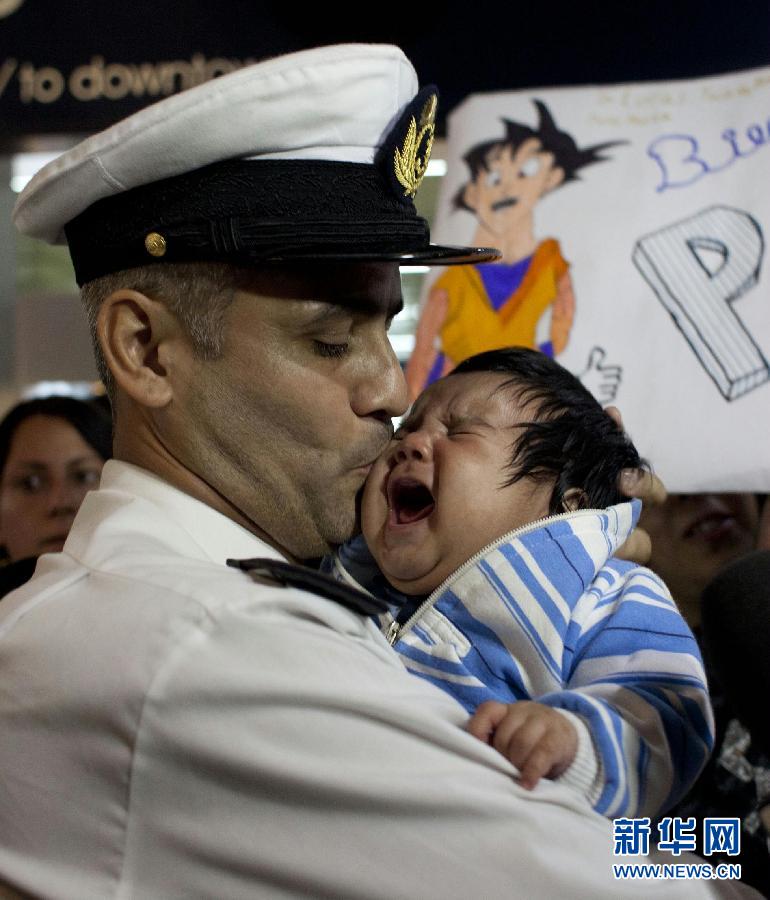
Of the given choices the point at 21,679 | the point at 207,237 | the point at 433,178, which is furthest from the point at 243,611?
the point at 433,178

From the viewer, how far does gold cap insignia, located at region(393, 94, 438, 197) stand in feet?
4.82

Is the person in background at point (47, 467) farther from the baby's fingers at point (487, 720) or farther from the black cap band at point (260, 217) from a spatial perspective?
the baby's fingers at point (487, 720)

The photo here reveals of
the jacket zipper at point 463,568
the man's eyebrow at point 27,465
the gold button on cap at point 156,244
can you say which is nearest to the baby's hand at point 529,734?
the jacket zipper at point 463,568

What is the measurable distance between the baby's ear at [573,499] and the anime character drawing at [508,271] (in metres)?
0.65

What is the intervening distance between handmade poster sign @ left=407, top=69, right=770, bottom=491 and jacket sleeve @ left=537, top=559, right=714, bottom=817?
2.11 feet

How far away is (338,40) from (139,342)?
1971mm

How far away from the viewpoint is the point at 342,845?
105 centimetres

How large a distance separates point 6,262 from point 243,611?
2.75 m

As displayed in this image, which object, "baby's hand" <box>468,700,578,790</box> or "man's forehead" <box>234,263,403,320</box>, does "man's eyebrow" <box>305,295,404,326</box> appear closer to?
"man's forehead" <box>234,263,403,320</box>

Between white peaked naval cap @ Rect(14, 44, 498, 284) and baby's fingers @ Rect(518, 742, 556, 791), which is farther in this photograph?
white peaked naval cap @ Rect(14, 44, 498, 284)

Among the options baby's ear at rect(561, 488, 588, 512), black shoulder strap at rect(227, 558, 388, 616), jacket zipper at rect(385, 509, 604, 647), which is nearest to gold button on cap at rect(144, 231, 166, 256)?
black shoulder strap at rect(227, 558, 388, 616)

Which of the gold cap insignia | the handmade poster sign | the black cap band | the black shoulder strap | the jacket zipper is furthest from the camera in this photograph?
the handmade poster sign

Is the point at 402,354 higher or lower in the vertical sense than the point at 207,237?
lower

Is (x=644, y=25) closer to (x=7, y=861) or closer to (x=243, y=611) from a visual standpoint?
(x=243, y=611)
